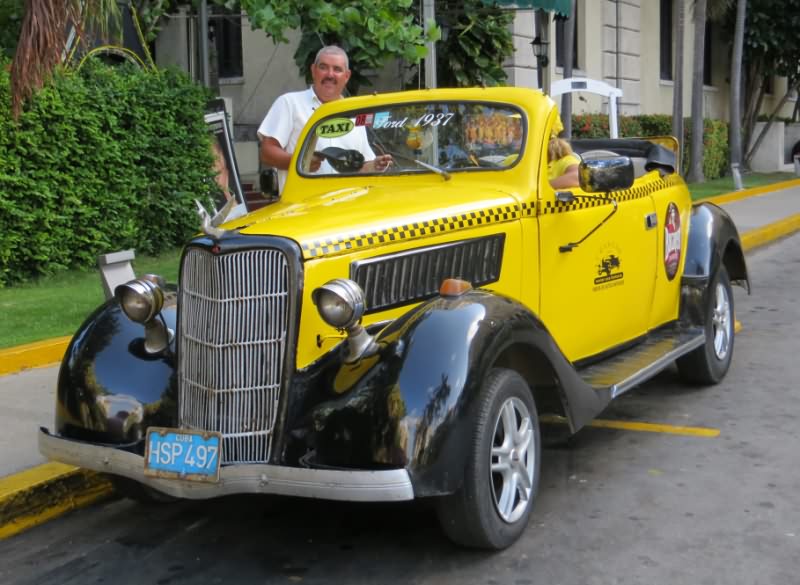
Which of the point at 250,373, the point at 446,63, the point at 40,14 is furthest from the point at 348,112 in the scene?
the point at 446,63

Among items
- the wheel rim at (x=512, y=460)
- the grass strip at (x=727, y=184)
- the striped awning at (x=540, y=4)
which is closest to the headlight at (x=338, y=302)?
the wheel rim at (x=512, y=460)

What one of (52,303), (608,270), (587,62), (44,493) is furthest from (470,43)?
(44,493)

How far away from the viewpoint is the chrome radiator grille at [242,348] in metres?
4.07

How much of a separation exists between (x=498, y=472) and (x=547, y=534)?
1.15 feet

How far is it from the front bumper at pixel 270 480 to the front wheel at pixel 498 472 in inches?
13.3

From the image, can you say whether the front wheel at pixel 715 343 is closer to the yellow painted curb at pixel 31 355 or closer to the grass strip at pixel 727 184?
the yellow painted curb at pixel 31 355

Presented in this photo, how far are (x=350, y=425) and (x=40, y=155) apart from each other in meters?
6.95

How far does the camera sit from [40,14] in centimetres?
762

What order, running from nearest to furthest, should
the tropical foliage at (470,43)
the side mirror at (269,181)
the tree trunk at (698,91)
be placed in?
the side mirror at (269,181)
the tropical foliage at (470,43)
the tree trunk at (698,91)

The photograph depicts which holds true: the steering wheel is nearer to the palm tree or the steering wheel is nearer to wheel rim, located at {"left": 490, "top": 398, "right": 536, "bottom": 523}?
wheel rim, located at {"left": 490, "top": 398, "right": 536, "bottom": 523}

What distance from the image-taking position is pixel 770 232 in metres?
14.4

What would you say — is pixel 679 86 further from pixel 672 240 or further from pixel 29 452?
pixel 29 452

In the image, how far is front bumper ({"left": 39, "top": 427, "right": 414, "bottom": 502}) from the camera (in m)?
3.72

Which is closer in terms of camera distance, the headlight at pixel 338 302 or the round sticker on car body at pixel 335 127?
the headlight at pixel 338 302
